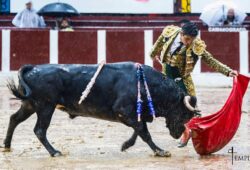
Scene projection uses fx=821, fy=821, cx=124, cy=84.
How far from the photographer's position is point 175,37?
6805 mm

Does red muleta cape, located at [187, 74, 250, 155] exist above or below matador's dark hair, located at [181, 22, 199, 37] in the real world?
below

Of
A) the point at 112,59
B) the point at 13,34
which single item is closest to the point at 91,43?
the point at 112,59

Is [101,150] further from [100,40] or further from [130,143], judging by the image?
[100,40]

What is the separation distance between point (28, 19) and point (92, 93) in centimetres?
1019

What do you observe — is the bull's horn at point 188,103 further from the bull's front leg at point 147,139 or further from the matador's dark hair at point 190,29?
the matador's dark hair at point 190,29

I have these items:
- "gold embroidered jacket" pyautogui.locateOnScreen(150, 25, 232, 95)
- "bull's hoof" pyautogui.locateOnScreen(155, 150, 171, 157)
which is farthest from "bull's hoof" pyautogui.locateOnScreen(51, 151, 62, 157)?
"gold embroidered jacket" pyautogui.locateOnScreen(150, 25, 232, 95)

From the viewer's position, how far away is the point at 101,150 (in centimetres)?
667

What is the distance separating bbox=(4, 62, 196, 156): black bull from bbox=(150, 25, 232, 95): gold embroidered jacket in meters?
0.35

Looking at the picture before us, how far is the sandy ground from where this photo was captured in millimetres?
5883

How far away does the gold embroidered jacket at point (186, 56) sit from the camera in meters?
6.65

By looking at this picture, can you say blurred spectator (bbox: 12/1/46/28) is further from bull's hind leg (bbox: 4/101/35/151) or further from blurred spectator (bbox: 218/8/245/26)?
bull's hind leg (bbox: 4/101/35/151)

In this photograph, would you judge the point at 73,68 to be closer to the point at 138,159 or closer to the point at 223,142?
the point at 138,159

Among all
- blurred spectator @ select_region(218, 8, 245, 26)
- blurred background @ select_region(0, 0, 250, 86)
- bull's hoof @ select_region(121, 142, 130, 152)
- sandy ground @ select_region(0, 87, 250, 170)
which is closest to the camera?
sandy ground @ select_region(0, 87, 250, 170)

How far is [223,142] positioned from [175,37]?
38.0 inches
